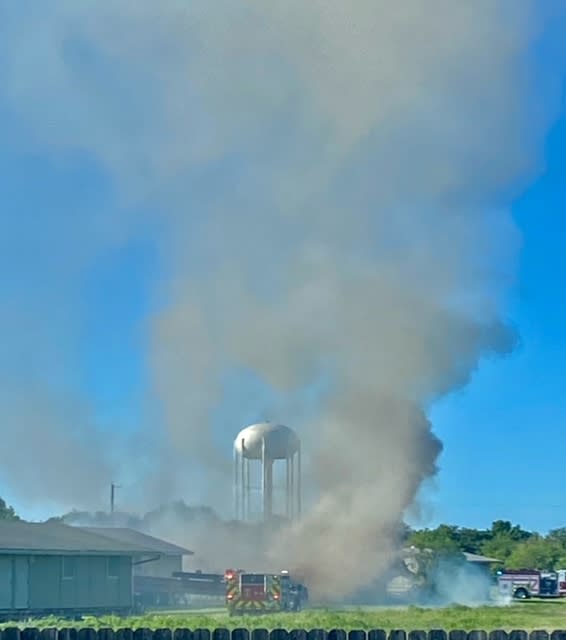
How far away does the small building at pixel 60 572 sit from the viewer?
151ft

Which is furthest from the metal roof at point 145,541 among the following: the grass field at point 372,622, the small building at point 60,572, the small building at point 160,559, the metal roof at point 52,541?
the grass field at point 372,622

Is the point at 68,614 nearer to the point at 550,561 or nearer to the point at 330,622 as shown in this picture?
the point at 330,622

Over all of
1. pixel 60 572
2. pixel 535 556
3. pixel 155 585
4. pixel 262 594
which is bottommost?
pixel 262 594

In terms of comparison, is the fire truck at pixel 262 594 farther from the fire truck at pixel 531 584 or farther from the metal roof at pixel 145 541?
the fire truck at pixel 531 584

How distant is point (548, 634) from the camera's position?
19.1m

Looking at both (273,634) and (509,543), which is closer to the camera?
(273,634)

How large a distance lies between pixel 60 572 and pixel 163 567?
2481cm

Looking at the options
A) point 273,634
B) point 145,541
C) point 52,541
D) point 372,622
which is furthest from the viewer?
point 145,541

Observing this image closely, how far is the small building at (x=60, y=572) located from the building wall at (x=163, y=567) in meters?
16.0

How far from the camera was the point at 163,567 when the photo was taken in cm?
7294

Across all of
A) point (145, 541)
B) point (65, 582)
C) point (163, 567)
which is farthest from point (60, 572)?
point (145, 541)

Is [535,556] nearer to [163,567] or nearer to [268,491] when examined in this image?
[268,491]

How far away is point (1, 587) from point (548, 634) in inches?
1203

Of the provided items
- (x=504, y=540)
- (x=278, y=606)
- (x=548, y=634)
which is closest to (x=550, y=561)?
(x=504, y=540)
